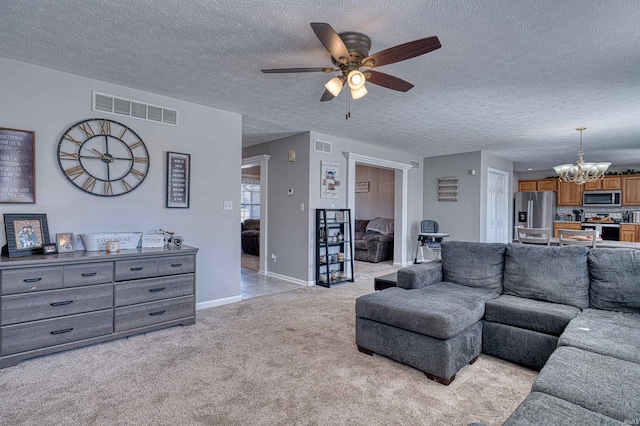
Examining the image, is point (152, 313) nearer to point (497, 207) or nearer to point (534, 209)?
point (497, 207)

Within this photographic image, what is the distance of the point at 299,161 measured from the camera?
523cm

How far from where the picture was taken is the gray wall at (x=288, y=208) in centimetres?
516

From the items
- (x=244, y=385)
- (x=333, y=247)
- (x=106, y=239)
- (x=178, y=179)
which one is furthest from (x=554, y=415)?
(x=333, y=247)

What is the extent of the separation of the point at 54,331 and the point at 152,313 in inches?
28.0

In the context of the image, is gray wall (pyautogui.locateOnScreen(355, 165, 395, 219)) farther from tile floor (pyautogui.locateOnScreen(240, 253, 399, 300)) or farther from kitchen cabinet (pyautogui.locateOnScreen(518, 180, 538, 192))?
kitchen cabinet (pyautogui.locateOnScreen(518, 180, 538, 192))

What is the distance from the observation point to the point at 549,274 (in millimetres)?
2740

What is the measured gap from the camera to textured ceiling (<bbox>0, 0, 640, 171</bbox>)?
6.56 feet

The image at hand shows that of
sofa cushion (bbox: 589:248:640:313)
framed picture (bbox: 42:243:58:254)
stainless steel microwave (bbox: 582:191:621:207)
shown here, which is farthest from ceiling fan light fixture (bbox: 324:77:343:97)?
stainless steel microwave (bbox: 582:191:621:207)

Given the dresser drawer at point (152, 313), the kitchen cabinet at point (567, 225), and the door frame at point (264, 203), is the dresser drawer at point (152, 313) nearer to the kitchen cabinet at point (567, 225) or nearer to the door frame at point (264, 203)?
the door frame at point (264, 203)

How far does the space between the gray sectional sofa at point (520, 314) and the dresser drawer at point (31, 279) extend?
7.93 ft

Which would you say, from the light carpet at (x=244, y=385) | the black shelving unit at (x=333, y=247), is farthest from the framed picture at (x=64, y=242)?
the black shelving unit at (x=333, y=247)

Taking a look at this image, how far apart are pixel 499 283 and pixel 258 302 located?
270 centimetres

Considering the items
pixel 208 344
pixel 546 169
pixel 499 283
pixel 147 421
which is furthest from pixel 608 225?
pixel 147 421

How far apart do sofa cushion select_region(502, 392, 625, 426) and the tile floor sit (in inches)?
141
